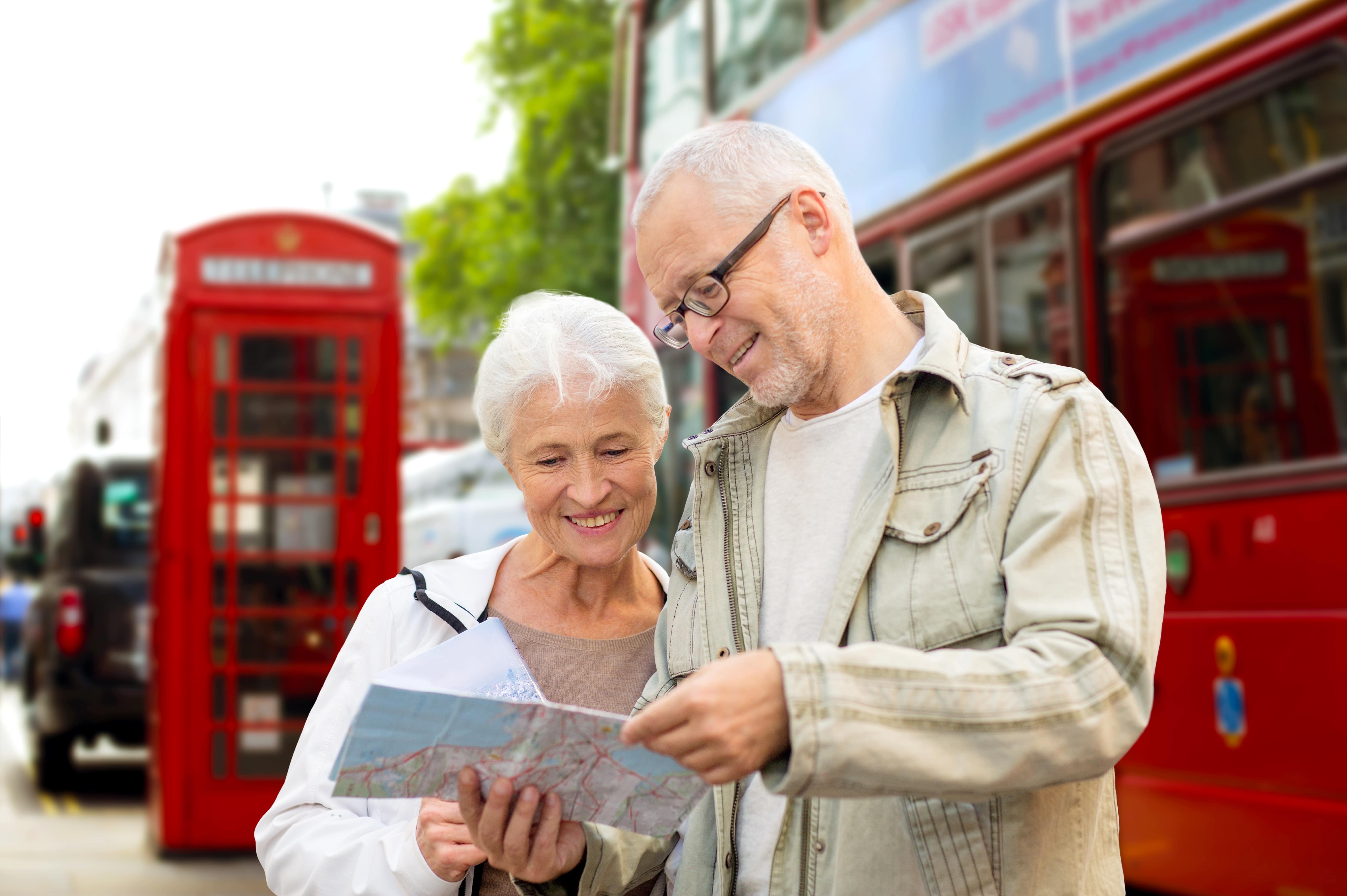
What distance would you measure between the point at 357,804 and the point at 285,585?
5283mm

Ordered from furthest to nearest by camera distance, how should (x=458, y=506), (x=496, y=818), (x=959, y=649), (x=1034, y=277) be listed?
(x=458, y=506)
(x=1034, y=277)
(x=496, y=818)
(x=959, y=649)

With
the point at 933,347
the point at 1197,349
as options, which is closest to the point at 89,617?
the point at 1197,349

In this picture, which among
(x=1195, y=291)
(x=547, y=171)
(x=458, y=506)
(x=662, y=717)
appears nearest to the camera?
(x=662, y=717)

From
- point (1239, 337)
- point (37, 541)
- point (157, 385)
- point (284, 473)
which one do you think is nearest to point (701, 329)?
point (1239, 337)

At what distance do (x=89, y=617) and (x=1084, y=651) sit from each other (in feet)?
29.1

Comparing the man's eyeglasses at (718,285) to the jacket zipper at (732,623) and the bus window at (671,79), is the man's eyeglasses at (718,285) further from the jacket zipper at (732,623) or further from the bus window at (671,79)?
the bus window at (671,79)

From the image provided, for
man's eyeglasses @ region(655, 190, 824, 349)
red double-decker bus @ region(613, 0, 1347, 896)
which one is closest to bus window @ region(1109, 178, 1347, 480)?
red double-decker bus @ region(613, 0, 1347, 896)

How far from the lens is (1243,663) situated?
4.07 meters

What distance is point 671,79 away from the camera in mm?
8086

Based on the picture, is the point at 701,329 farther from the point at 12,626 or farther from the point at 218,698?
the point at 12,626

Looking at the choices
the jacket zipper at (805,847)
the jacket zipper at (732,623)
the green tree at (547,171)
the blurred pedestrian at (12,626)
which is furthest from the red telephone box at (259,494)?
the blurred pedestrian at (12,626)

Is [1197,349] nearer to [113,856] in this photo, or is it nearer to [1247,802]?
[1247,802]

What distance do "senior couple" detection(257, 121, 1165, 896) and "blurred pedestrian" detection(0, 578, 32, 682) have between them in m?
22.7

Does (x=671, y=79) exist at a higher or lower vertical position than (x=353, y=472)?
higher
